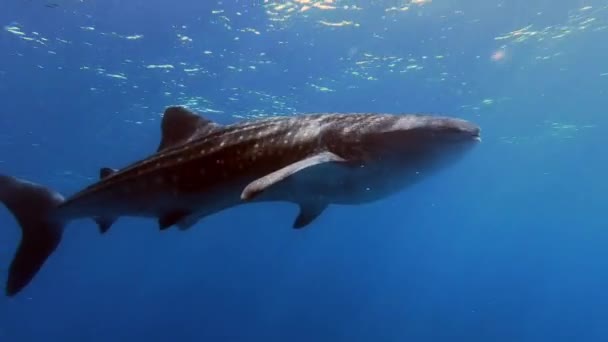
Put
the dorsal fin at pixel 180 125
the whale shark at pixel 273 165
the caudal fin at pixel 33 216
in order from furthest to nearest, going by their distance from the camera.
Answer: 1. the caudal fin at pixel 33 216
2. the dorsal fin at pixel 180 125
3. the whale shark at pixel 273 165

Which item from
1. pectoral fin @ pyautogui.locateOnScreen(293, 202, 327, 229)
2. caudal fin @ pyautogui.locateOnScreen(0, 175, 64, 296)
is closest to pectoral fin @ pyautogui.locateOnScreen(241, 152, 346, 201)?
pectoral fin @ pyautogui.locateOnScreen(293, 202, 327, 229)

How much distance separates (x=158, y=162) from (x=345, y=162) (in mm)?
2343

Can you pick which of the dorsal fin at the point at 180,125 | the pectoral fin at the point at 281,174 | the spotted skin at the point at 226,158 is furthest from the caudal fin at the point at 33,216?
the pectoral fin at the point at 281,174

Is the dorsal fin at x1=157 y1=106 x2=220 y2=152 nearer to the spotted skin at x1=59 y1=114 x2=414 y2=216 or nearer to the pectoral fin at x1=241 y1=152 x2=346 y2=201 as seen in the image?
the spotted skin at x1=59 y1=114 x2=414 y2=216

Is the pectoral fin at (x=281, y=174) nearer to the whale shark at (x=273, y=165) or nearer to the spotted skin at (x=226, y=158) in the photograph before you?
the whale shark at (x=273, y=165)

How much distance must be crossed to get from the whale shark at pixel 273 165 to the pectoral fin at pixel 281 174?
0.01 metres

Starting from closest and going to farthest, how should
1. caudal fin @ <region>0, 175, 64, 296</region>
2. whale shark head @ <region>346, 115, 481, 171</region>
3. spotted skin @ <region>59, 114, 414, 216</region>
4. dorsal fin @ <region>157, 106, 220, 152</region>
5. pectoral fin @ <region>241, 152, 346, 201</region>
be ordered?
Result: pectoral fin @ <region>241, 152, 346, 201</region> → whale shark head @ <region>346, 115, 481, 171</region> → spotted skin @ <region>59, 114, 414, 216</region> → dorsal fin @ <region>157, 106, 220, 152</region> → caudal fin @ <region>0, 175, 64, 296</region>

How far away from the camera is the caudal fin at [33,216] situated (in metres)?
6.88

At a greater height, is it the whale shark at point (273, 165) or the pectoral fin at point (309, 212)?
the whale shark at point (273, 165)

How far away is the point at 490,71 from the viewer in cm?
2644

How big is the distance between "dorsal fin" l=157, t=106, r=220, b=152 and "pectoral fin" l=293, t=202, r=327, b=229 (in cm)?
158

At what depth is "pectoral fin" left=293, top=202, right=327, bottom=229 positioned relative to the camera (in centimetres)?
647

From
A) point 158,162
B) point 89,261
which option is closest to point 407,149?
point 158,162

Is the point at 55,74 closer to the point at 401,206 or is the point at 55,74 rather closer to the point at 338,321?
the point at 401,206
